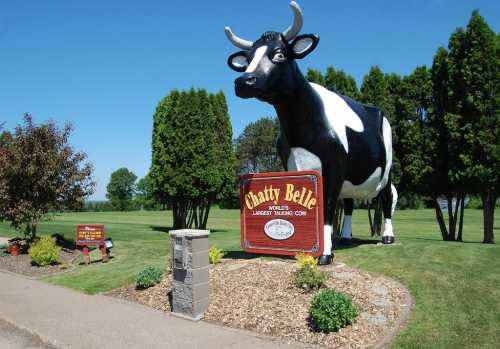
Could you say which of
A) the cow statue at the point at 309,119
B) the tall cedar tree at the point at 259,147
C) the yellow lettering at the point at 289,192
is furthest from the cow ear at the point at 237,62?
the tall cedar tree at the point at 259,147

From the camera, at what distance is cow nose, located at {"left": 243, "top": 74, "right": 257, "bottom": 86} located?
7.61 meters

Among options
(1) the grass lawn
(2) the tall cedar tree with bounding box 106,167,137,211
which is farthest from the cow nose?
(2) the tall cedar tree with bounding box 106,167,137,211

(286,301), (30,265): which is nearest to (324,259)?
(286,301)

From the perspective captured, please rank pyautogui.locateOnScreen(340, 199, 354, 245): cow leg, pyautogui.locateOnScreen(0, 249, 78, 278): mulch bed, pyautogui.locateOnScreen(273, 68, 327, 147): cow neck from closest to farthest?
pyautogui.locateOnScreen(273, 68, 327, 147): cow neck → pyautogui.locateOnScreen(340, 199, 354, 245): cow leg → pyautogui.locateOnScreen(0, 249, 78, 278): mulch bed

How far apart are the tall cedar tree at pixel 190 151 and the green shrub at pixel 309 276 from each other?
15.2 m

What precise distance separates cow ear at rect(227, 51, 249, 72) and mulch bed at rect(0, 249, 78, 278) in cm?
800

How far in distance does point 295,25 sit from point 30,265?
1091 cm

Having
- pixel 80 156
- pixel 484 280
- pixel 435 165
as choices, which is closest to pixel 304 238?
pixel 484 280

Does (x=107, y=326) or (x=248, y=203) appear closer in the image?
(x=107, y=326)

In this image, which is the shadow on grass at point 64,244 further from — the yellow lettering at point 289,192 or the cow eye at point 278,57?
the cow eye at point 278,57

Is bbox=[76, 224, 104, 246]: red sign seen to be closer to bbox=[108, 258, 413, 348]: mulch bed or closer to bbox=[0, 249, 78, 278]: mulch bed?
bbox=[0, 249, 78, 278]: mulch bed

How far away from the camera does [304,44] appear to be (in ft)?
26.9

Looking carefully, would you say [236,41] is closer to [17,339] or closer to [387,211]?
[387,211]

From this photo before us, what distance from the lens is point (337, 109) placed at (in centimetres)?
927
